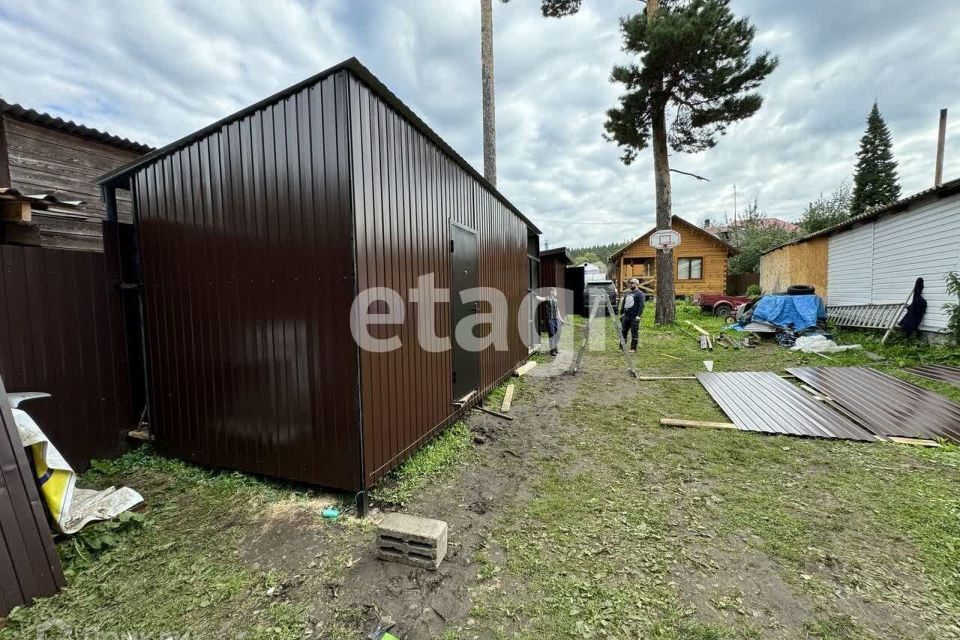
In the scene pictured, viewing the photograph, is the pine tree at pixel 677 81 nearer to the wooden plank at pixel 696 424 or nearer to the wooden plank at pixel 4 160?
the wooden plank at pixel 696 424

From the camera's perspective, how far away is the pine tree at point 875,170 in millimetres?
25406

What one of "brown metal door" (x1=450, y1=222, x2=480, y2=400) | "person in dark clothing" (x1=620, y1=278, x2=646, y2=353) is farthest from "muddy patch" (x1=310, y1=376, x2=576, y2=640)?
"person in dark clothing" (x1=620, y1=278, x2=646, y2=353)

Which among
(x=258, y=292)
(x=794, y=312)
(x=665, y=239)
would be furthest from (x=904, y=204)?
(x=258, y=292)

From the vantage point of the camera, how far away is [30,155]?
16.9 feet

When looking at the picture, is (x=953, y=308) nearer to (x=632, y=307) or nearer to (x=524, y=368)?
(x=632, y=307)

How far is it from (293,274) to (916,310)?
11300mm

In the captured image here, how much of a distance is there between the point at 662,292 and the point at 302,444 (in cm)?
1201

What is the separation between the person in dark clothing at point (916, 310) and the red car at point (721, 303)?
535cm

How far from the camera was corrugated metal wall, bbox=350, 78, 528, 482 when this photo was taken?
2.82 m

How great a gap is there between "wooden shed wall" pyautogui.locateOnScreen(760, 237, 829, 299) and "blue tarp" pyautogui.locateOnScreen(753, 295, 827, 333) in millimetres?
3448

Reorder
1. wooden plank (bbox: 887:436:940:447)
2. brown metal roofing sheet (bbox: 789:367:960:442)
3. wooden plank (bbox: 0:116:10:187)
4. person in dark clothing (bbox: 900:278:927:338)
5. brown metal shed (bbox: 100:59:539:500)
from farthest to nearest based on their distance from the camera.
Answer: person in dark clothing (bbox: 900:278:927:338)
wooden plank (bbox: 0:116:10:187)
brown metal roofing sheet (bbox: 789:367:960:442)
wooden plank (bbox: 887:436:940:447)
brown metal shed (bbox: 100:59:539:500)

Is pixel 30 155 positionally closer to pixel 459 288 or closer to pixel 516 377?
pixel 459 288

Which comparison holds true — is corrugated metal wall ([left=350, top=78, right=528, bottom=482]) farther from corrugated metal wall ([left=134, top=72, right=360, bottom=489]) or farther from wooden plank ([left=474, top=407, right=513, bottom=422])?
wooden plank ([left=474, top=407, right=513, bottom=422])

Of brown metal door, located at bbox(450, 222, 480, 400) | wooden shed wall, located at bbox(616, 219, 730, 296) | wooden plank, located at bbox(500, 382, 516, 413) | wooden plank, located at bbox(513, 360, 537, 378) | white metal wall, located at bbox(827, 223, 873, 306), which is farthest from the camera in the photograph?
wooden shed wall, located at bbox(616, 219, 730, 296)
